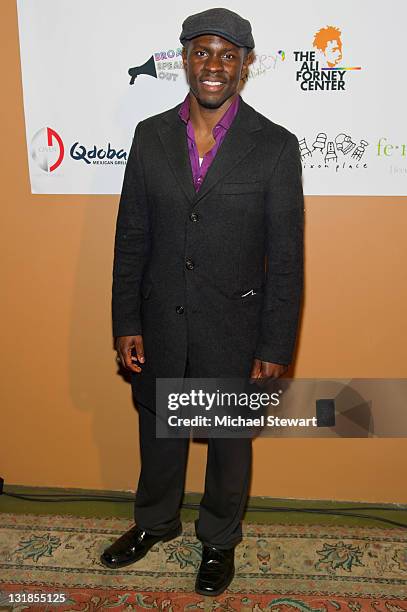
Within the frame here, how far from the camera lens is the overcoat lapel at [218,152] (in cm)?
161

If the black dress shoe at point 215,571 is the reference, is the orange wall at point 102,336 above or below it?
above

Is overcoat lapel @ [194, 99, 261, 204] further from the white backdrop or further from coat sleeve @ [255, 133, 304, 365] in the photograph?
the white backdrop

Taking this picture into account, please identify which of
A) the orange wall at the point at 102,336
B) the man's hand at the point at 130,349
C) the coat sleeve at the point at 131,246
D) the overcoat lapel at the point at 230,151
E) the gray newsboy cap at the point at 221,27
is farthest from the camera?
the orange wall at the point at 102,336

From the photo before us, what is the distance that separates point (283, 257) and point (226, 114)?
433mm

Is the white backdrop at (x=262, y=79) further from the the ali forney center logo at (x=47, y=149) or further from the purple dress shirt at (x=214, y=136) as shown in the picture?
the purple dress shirt at (x=214, y=136)

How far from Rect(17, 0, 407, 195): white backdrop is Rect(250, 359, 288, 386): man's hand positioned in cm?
65

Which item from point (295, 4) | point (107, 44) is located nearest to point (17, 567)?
point (107, 44)

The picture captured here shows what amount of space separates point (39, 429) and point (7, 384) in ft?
0.72

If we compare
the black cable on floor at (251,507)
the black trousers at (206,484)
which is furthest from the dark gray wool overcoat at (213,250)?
the black cable on floor at (251,507)

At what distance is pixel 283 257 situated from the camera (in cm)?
166

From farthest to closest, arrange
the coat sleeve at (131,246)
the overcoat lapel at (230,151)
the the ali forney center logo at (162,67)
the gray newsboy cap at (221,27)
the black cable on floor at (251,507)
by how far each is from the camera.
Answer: the black cable on floor at (251,507), the the ali forney center logo at (162,67), the coat sleeve at (131,246), the overcoat lapel at (230,151), the gray newsboy cap at (221,27)

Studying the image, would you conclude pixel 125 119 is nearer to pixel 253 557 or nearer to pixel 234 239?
pixel 234 239

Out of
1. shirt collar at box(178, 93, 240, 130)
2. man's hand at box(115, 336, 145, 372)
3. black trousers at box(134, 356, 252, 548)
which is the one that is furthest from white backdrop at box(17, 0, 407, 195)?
black trousers at box(134, 356, 252, 548)

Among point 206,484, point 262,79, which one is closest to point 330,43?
point 262,79
